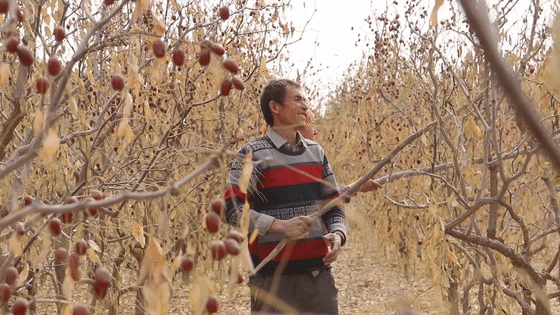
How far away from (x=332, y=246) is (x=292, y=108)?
61cm

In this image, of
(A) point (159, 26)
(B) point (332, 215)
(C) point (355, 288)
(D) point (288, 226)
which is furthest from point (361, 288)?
(A) point (159, 26)

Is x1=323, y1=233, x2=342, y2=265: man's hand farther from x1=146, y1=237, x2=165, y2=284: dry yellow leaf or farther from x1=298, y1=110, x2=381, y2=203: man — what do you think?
x1=146, y1=237, x2=165, y2=284: dry yellow leaf

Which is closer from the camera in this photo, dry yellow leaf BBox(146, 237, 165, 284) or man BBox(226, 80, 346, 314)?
dry yellow leaf BBox(146, 237, 165, 284)

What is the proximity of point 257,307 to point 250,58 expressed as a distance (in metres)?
4.72

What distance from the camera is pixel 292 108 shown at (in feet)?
9.08

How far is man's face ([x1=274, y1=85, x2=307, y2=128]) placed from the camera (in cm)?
276

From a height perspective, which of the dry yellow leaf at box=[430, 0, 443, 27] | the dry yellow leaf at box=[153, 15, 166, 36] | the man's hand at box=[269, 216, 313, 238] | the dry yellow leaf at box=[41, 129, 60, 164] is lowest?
the dry yellow leaf at box=[430, 0, 443, 27]

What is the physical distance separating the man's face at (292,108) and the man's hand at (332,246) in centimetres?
51

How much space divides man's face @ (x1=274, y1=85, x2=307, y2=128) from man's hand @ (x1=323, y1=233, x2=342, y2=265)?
51 cm

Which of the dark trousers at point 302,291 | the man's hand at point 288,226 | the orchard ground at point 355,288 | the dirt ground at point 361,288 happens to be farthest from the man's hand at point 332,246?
the dirt ground at point 361,288

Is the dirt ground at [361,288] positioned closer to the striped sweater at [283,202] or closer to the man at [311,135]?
the man at [311,135]

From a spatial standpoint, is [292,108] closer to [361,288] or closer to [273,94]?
[273,94]

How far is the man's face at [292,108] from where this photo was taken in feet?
9.06

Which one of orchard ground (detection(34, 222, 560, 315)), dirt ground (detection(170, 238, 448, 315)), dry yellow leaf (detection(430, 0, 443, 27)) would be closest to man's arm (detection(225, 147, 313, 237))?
dry yellow leaf (detection(430, 0, 443, 27))
